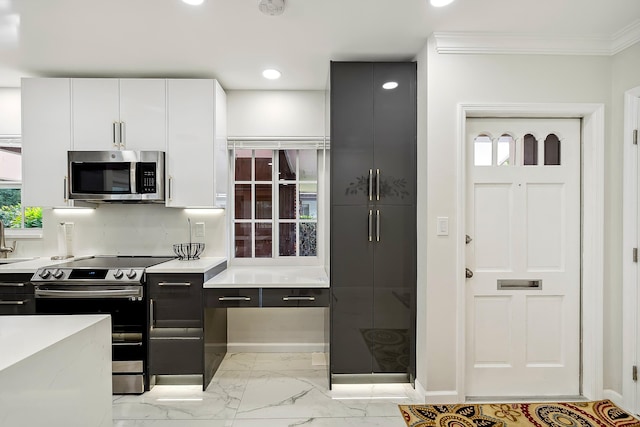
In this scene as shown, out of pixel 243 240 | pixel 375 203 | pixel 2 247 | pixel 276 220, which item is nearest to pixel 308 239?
pixel 276 220

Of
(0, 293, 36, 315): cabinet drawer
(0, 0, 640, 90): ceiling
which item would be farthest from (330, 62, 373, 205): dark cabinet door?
(0, 293, 36, 315): cabinet drawer

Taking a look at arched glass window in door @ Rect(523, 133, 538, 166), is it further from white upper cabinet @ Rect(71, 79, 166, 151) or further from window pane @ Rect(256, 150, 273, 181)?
white upper cabinet @ Rect(71, 79, 166, 151)

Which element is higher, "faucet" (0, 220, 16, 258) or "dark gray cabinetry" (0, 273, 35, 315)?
"faucet" (0, 220, 16, 258)

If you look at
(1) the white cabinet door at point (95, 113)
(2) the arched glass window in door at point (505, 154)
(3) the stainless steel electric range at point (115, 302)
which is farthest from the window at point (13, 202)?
(2) the arched glass window in door at point (505, 154)

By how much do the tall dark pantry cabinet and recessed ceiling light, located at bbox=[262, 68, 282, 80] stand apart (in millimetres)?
571

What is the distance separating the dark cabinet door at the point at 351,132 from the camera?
2607 millimetres

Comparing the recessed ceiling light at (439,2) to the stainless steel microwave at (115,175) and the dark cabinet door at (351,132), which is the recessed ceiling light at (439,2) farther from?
the stainless steel microwave at (115,175)

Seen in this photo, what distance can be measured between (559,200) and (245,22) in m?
2.46

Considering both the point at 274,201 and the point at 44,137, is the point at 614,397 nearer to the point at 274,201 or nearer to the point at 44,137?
the point at 274,201

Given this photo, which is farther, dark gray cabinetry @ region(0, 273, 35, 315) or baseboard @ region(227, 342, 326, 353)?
baseboard @ region(227, 342, 326, 353)

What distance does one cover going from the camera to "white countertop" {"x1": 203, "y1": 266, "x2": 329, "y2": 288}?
2625 mm

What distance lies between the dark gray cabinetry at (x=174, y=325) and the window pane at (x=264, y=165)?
4.23 ft

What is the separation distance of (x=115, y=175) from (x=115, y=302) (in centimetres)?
101

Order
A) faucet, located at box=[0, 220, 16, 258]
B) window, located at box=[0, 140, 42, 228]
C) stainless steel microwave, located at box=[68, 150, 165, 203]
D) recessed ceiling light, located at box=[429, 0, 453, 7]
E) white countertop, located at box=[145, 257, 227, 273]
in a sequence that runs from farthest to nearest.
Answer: window, located at box=[0, 140, 42, 228]
faucet, located at box=[0, 220, 16, 258]
stainless steel microwave, located at box=[68, 150, 165, 203]
white countertop, located at box=[145, 257, 227, 273]
recessed ceiling light, located at box=[429, 0, 453, 7]
